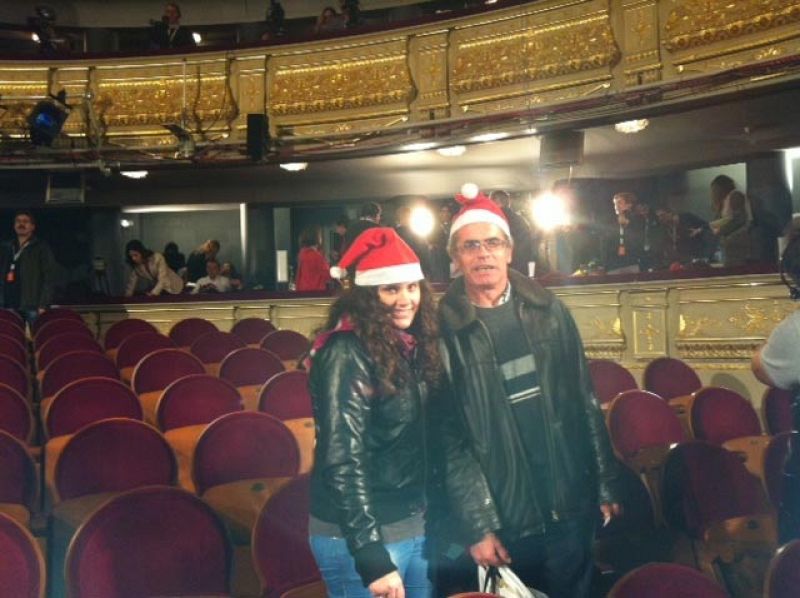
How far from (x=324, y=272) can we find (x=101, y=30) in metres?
6.43

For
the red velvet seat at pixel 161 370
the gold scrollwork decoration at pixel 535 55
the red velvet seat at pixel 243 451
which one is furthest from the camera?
the gold scrollwork decoration at pixel 535 55

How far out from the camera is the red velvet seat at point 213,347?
7.75m

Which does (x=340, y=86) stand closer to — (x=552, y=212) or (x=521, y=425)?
(x=552, y=212)

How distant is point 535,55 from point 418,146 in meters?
1.61

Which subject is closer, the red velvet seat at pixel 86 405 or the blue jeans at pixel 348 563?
the blue jeans at pixel 348 563

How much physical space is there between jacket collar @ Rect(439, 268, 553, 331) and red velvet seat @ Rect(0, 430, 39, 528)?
7.07 ft

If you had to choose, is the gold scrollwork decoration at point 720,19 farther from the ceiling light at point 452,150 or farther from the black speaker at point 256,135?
the black speaker at point 256,135

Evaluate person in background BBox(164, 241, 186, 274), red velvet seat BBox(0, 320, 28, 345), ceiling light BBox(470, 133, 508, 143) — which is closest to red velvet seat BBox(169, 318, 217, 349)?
red velvet seat BBox(0, 320, 28, 345)

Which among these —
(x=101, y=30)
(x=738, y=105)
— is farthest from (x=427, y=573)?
(x=101, y=30)

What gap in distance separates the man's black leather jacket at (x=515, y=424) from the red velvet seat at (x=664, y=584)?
317mm

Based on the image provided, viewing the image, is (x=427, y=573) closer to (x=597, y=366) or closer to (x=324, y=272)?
(x=597, y=366)

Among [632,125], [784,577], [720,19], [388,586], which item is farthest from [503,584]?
[632,125]

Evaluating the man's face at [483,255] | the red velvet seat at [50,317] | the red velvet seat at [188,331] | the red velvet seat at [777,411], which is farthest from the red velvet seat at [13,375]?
the red velvet seat at [777,411]

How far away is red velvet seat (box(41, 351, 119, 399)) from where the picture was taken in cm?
586
